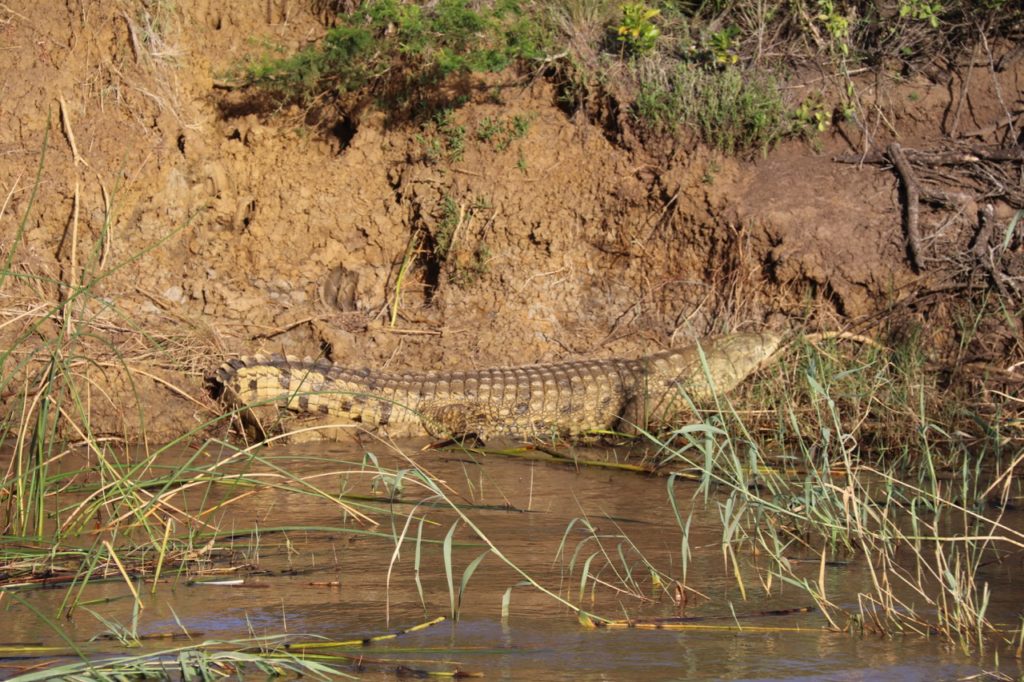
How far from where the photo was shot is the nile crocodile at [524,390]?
6.23 metres

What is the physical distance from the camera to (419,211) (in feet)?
24.5

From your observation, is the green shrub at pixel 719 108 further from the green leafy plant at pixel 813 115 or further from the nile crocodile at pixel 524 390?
the nile crocodile at pixel 524 390

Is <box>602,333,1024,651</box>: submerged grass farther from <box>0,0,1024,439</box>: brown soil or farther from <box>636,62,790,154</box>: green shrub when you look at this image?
<box>636,62,790,154</box>: green shrub

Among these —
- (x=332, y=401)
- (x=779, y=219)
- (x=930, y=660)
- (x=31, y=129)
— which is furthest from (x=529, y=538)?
(x=31, y=129)

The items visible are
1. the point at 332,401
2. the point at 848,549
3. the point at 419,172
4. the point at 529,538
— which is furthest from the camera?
the point at 419,172

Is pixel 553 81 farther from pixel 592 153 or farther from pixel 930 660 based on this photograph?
pixel 930 660

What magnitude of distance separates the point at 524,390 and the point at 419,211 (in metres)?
1.64

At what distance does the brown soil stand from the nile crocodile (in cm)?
44

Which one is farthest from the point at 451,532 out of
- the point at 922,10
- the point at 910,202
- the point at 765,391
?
the point at 922,10

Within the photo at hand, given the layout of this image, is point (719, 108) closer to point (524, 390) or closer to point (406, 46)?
point (406, 46)

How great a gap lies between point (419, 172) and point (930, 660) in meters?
5.54

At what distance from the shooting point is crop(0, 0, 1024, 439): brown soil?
6871 mm

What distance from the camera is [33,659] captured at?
253 centimetres

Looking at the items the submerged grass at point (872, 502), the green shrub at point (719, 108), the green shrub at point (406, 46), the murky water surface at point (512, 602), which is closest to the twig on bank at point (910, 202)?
the green shrub at point (719, 108)
